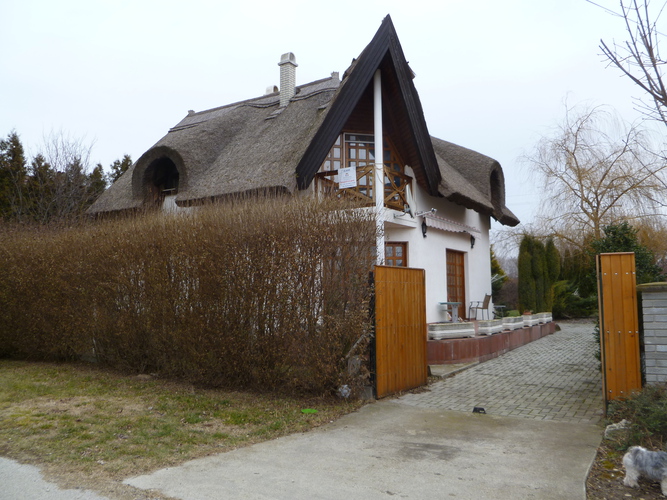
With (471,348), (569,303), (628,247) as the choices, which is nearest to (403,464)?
(628,247)

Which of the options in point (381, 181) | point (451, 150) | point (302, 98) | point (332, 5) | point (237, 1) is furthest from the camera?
point (451, 150)

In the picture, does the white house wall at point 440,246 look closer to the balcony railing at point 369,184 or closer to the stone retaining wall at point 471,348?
the balcony railing at point 369,184

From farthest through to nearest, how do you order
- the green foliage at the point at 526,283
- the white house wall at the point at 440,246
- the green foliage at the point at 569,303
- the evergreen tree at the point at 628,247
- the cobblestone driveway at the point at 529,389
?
the green foliage at the point at 569,303, the green foliage at the point at 526,283, the white house wall at the point at 440,246, the evergreen tree at the point at 628,247, the cobblestone driveway at the point at 529,389

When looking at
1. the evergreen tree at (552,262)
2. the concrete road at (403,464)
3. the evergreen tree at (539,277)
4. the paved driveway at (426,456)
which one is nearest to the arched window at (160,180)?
the paved driveway at (426,456)

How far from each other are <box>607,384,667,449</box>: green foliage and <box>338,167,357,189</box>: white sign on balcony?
7.58m

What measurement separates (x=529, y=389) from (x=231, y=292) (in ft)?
16.4

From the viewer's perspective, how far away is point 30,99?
19.5 metres

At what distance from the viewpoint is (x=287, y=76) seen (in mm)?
18359

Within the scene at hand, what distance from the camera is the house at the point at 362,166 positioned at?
12.1 meters

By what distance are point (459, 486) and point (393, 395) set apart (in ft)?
11.5

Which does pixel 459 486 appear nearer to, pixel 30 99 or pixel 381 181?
pixel 381 181

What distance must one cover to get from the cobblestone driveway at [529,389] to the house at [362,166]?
123 inches

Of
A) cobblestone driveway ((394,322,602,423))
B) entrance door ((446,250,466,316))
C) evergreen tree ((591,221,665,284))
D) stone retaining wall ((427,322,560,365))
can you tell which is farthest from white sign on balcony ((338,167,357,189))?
evergreen tree ((591,221,665,284))

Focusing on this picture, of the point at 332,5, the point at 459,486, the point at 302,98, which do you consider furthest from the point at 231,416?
the point at 302,98
